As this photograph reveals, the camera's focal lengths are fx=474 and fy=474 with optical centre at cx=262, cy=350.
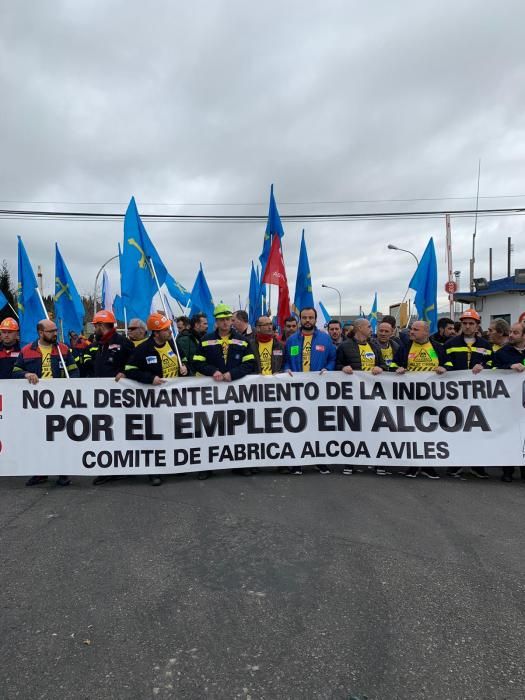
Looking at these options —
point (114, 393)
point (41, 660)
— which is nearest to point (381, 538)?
point (41, 660)

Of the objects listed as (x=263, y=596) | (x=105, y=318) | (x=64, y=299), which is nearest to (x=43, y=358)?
(x=105, y=318)

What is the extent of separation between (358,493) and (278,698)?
10.2 feet

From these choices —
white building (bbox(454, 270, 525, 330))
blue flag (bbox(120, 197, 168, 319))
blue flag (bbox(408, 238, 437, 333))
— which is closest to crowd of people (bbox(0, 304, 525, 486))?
blue flag (bbox(120, 197, 168, 319))

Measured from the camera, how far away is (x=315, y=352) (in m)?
6.32

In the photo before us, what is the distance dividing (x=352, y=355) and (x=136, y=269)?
3.15m

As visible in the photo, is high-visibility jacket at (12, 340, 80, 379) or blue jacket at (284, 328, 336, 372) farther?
blue jacket at (284, 328, 336, 372)

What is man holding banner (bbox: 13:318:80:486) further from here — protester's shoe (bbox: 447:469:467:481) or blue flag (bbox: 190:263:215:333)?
blue flag (bbox: 190:263:215:333)

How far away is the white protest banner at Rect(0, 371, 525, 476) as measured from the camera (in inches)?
225

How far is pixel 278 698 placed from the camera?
223 cm

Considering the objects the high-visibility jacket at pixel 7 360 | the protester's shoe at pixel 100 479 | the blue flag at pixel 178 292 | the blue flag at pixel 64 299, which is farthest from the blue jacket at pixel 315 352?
the blue flag at pixel 178 292

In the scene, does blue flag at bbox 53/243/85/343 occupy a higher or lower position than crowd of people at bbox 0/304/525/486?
higher

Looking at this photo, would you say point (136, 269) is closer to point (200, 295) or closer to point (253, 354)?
point (253, 354)

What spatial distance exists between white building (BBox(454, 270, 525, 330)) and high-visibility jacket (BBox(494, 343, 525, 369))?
2620 cm

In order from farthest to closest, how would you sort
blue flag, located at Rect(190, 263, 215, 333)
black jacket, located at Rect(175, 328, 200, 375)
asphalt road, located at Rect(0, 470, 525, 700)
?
blue flag, located at Rect(190, 263, 215, 333), black jacket, located at Rect(175, 328, 200, 375), asphalt road, located at Rect(0, 470, 525, 700)
